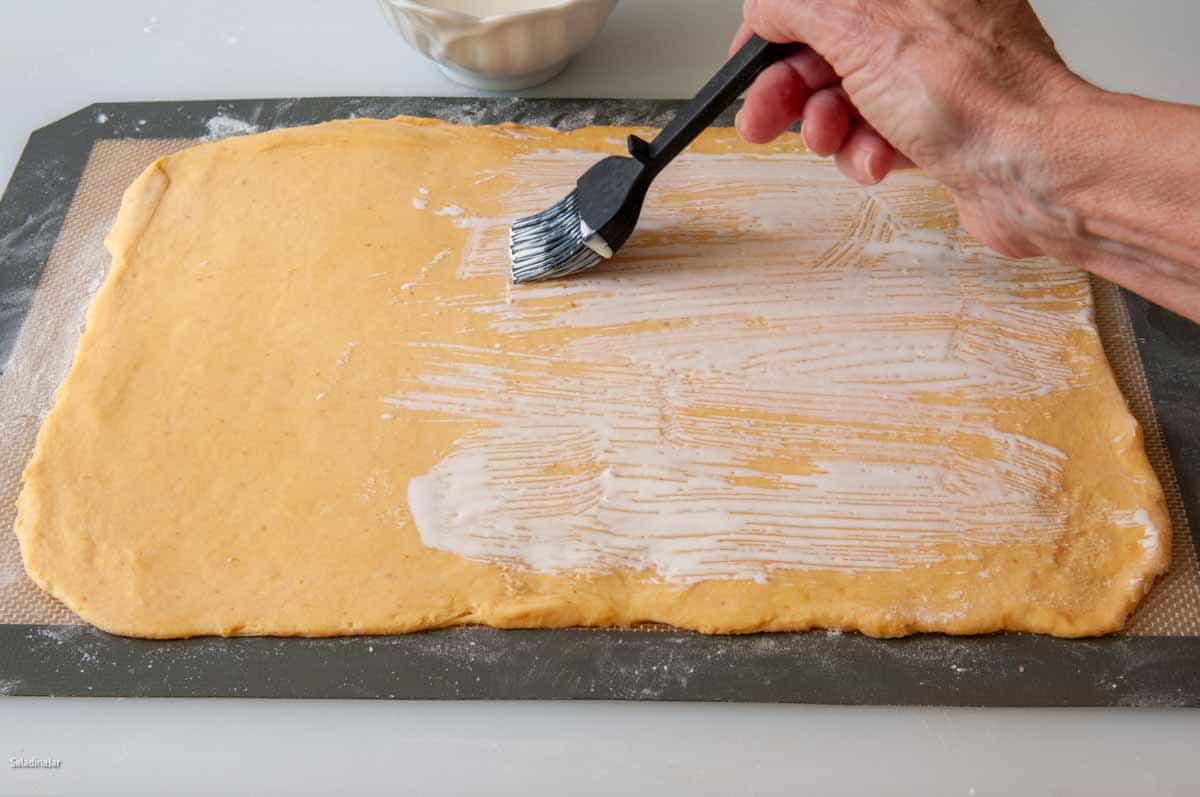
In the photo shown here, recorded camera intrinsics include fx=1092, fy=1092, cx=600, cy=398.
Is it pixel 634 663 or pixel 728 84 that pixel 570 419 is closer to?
pixel 634 663

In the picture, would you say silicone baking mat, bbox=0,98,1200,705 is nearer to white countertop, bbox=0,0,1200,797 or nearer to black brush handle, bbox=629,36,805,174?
white countertop, bbox=0,0,1200,797

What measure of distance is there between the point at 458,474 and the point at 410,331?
244 millimetres

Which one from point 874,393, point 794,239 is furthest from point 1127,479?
point 794,239

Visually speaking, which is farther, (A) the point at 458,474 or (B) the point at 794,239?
(B) the point at 794,239

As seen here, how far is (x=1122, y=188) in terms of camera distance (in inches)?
44.6

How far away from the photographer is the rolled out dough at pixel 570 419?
1302mm

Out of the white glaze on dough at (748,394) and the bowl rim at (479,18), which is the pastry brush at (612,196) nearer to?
the white glaze on dough at (748,394)

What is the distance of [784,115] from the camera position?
1534 mm

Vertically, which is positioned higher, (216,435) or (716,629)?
(216,435)

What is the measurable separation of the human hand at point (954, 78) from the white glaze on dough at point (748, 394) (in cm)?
18

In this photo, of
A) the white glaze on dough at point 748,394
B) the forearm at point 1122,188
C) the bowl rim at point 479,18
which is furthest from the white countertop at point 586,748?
the bowl rim at point 479,18

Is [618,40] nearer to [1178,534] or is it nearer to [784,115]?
[784,115]

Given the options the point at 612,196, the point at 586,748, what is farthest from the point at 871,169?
the point at 586,748

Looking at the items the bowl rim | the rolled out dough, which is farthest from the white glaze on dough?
the bowl rim
